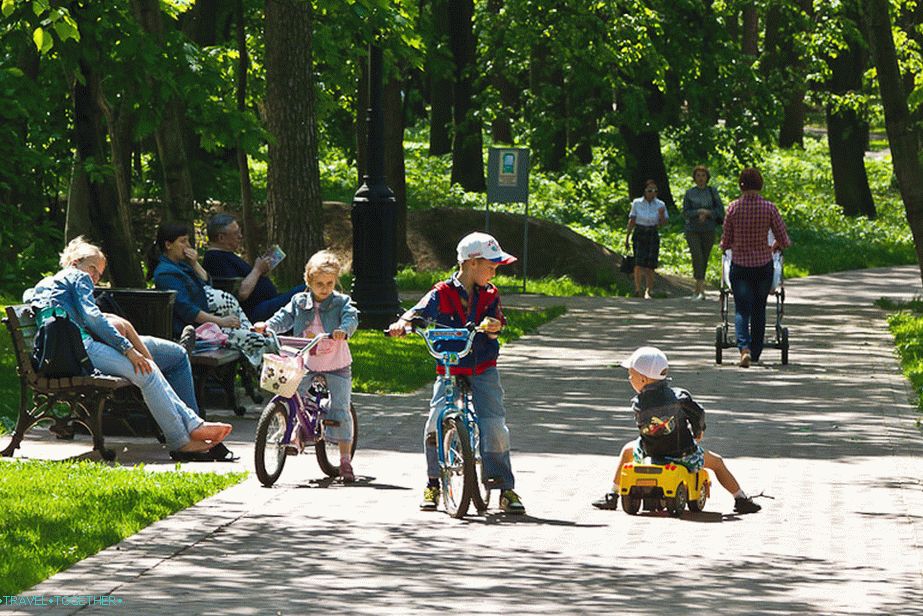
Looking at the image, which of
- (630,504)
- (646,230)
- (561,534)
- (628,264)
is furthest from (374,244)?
(561,534)

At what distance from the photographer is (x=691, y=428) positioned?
9352 mm

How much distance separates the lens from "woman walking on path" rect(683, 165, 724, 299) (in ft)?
77.9

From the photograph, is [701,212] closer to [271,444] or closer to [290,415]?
[290,415]

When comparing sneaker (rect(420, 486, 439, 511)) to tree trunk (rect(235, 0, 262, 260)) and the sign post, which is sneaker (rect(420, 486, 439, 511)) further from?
the sign post

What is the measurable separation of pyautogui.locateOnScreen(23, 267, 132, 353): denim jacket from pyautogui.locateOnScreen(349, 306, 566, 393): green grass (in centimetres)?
412

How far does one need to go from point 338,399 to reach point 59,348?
1.72 metres

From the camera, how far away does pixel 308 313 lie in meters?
10.7

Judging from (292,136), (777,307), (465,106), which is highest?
(465,106)

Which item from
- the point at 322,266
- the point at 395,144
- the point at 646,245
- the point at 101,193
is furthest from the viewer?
the point at 395,144

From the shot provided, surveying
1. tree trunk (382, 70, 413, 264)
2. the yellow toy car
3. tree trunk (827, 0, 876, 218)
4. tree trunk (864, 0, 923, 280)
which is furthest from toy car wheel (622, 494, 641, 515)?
tree trunk (827, 0, 876, 218)

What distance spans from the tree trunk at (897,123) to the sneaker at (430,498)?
36.8ft

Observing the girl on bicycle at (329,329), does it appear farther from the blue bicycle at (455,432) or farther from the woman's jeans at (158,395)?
the blue bicycle at (455,432)

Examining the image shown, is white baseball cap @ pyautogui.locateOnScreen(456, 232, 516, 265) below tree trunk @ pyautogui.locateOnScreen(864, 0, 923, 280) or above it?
below

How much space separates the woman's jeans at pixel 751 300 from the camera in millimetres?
16875
